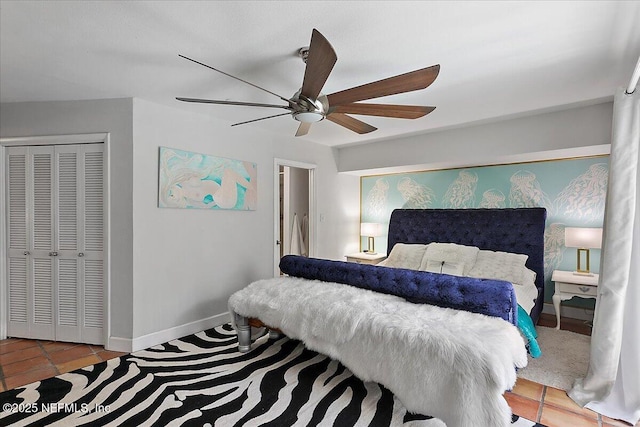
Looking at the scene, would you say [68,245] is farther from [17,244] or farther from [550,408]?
[550,408]

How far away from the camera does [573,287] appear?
3.38 m

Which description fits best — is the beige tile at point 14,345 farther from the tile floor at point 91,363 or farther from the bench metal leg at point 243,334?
the bench metal leg at point 243,334

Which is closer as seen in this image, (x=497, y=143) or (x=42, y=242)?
(x=42, y=242)

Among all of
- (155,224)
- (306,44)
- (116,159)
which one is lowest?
(155,224)

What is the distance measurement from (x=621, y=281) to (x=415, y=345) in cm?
156

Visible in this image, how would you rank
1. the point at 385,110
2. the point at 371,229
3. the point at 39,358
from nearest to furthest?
the point at 385,110
the point at 39,358
the point at 371,229

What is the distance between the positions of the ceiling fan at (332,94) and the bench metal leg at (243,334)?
1900 mm

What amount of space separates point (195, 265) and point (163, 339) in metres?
0.77

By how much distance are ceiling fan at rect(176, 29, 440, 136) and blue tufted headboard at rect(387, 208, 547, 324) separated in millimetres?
2447

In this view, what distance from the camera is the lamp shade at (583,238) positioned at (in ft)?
10.9

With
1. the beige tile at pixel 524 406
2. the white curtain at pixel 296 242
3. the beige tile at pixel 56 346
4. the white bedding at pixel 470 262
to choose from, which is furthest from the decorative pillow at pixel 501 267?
the beige tile at pixel 56 346

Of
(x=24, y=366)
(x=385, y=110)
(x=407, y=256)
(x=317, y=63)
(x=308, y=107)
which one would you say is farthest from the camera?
(x=407, y=256)

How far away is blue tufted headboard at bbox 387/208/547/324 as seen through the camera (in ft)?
12.4

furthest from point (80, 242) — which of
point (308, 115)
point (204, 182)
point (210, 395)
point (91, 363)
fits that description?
point (308, 115)
